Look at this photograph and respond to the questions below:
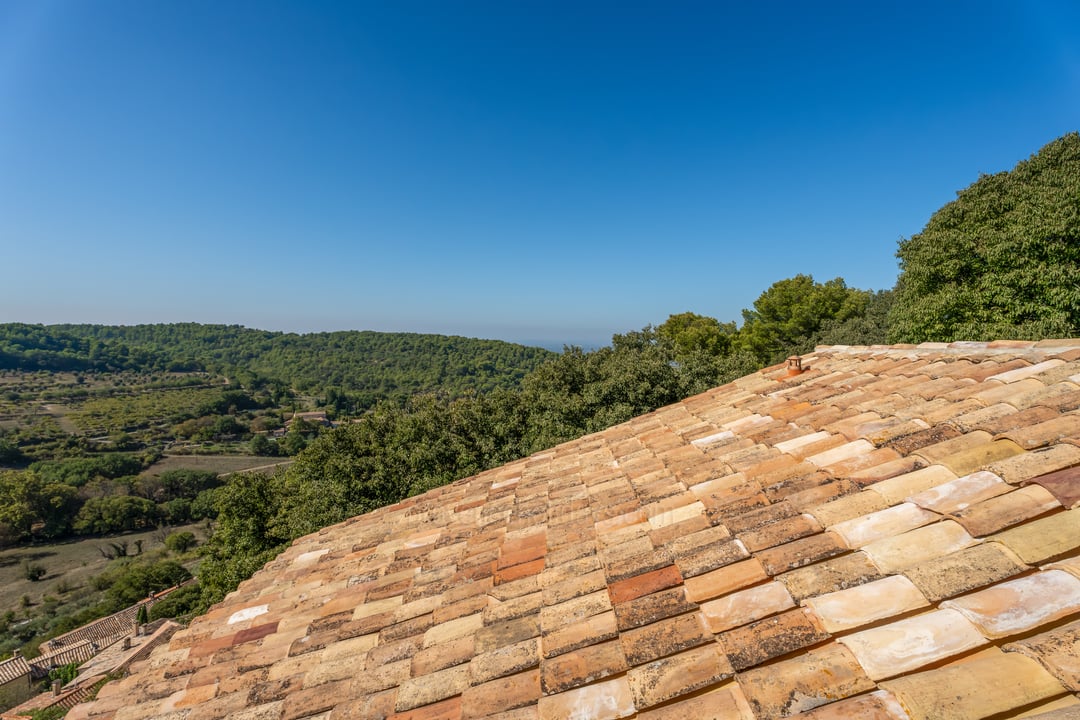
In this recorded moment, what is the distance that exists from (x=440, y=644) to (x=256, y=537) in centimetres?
2179

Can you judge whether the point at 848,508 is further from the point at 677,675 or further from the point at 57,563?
the point at 57,563

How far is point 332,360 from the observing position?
580 ft

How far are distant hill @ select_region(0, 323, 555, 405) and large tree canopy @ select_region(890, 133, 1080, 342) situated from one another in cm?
10018

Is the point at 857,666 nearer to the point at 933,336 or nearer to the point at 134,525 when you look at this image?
the point at 933,336

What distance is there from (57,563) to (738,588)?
8346 cm

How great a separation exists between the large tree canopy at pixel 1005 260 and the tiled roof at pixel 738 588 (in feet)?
31.6

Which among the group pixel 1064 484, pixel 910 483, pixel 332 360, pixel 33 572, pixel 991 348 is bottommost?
pixel 33 572

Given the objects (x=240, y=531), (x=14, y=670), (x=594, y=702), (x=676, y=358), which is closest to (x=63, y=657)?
(x=14, y=670)

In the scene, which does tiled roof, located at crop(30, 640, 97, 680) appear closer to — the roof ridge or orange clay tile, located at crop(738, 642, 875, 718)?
orange clay tile, located at crop(738, 642, 875, 718)

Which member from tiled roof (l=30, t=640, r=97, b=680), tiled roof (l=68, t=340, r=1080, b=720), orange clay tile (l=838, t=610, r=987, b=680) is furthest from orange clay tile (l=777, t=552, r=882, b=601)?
tiled roof (l=30, t=640, r=97, b=680)

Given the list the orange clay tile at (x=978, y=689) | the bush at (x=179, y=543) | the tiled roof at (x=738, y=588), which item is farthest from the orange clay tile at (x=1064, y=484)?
the bush at (x=179, y=543)

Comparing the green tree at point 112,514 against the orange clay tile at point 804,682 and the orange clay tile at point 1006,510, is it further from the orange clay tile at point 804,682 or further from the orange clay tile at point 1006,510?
the orange clay tile at point 1006,510

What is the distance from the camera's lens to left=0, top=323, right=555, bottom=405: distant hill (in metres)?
136

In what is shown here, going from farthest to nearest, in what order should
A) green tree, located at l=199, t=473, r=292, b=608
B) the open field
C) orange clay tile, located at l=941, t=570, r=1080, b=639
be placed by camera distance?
the open field
green tree, located at l=199, t=473, r=292, b=608
orange clay tile, located at l=941, t=570, r=1080, b=639
